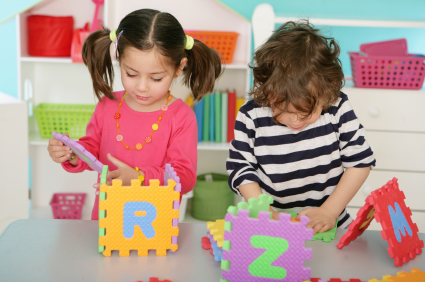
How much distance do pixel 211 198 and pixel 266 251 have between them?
144 cm

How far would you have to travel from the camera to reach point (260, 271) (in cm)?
64

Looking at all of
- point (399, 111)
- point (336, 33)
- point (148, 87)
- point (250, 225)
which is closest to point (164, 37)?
point (148, 87)

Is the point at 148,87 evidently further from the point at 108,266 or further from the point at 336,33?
the point at 336,33

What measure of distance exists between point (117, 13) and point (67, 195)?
0.97 metres

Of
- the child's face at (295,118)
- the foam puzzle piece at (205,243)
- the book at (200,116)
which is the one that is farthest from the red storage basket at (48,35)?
the foam puzzle piece at (205,243)

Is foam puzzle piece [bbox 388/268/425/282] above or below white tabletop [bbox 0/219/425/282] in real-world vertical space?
above

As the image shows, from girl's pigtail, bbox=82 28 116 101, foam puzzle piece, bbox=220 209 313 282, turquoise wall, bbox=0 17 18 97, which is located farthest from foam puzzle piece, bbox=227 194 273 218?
turquoise wall, bbox=0 17 18 97

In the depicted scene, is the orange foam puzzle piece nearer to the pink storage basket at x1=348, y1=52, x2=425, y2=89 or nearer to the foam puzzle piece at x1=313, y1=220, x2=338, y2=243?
the foam puzzle piece at x1=313, y1=220, x2=338, y2=243

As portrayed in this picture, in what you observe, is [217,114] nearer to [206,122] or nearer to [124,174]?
[206,122]

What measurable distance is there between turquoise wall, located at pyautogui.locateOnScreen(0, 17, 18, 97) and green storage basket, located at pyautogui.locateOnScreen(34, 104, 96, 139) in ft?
0.92

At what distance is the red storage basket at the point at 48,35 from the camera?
197 centimetres

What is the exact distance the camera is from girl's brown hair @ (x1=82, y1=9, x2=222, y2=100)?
0.93 m

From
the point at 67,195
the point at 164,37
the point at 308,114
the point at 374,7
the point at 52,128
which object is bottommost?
the point at 67,195

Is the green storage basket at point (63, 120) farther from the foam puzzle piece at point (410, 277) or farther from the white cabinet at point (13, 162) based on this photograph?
the foam puzzle piece at point (410, 277)
